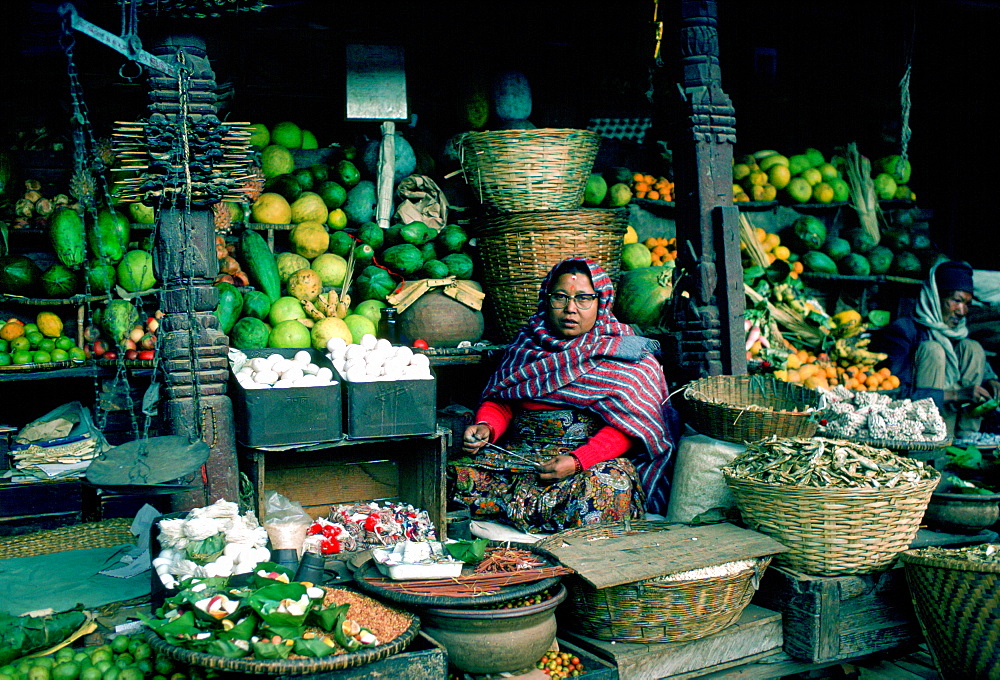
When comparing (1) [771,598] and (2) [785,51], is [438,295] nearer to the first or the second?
(1) [771,598]

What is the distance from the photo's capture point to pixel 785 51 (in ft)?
22.1

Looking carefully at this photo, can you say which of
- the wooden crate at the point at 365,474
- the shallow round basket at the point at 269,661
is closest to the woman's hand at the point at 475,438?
the wooden crate at the point at 365,474

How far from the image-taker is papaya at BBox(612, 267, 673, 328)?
507 cm

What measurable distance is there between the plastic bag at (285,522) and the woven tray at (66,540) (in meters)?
0.74

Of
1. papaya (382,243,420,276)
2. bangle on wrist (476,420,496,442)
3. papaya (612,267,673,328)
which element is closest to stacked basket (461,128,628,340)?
papaya (612,267,673,328)

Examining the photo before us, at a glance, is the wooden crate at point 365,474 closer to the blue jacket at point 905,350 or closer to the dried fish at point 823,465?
the dried fish at point 823,465

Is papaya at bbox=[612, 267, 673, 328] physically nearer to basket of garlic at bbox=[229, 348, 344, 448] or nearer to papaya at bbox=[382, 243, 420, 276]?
papaya at bbox=[382, 243, 420, 276]

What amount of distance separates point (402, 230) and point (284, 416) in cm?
223

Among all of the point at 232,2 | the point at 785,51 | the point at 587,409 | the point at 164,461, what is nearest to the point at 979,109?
the point at 785,51

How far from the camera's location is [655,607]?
9.41 ft

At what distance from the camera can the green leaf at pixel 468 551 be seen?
2889 mm

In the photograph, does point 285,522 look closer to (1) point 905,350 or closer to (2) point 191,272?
(2) point 191,272

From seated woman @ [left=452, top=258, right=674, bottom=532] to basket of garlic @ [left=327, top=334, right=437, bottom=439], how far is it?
0.63 metres

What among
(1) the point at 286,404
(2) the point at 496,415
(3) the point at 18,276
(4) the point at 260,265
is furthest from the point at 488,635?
(3) the point at 18,276
